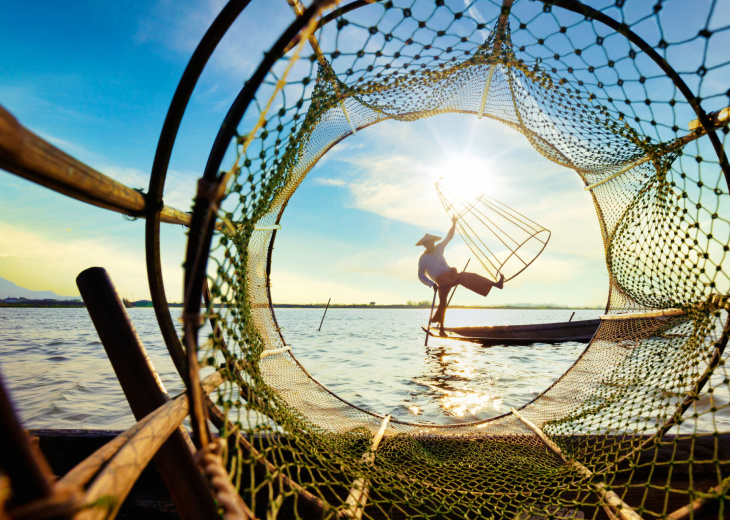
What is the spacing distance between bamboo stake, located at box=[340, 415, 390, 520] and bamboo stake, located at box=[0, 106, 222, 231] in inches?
58.0

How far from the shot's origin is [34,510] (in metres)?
0.53

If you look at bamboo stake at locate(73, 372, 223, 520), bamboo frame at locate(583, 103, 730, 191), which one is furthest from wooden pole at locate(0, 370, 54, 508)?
bamboo frame at locate(583, 103, 730, 191)

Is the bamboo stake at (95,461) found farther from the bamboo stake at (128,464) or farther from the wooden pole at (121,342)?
the wooden pole at (121,342)

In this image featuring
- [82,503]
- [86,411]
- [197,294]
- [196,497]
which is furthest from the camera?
[86,411]

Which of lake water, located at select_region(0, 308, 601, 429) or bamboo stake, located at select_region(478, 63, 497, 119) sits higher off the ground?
bamboo stake, located at select_region(478, 63, 497, 119)

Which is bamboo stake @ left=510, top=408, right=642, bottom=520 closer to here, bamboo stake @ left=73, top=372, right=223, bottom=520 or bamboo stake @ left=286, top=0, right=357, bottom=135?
bamboo stake @ left=73, top=372, right=223, bottom=520

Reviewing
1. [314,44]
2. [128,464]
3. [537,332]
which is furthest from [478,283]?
[537,332]

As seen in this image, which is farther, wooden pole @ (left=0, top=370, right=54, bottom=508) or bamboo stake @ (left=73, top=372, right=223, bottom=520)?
bamboo stake @ (left=73, top=372, right=223, bottom=520)

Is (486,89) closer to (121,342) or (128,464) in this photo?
(121,342)

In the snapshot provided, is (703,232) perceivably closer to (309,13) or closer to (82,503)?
(309,13)

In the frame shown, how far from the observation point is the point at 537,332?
14500 millimetres

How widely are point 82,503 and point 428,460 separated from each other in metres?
2.23

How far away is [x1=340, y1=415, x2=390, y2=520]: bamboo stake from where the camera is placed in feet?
4.95

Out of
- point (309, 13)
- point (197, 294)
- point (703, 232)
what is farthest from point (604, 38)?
point (197, 294)
